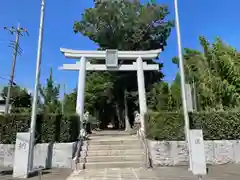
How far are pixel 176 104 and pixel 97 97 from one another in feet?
35.2

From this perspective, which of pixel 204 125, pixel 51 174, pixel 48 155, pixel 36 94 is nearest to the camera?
pixel 51 174

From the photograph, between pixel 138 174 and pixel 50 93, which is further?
pixel 50 93

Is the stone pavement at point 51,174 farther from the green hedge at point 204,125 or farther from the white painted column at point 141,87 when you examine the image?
the white painted column at point 141,87

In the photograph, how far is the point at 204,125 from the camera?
11602mm

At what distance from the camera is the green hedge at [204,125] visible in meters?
11.5

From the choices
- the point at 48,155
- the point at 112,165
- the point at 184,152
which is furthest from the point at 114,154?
the point at 184,152

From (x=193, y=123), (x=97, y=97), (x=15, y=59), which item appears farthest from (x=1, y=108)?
(x=193, y=123)

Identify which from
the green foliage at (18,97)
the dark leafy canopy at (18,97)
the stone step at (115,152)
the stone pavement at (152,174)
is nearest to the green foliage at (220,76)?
the stone pavement at (152,174)

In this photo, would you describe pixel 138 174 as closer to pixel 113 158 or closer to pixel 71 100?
pixel 113 158

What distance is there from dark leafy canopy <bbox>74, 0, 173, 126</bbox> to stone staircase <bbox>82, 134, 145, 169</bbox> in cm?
1393

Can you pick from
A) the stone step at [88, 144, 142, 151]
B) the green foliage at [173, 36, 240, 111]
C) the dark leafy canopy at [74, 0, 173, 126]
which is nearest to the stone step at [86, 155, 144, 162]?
A: the stone step at [88, 144, 142, 151]

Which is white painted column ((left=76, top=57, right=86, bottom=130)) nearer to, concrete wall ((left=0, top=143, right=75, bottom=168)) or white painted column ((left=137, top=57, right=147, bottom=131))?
white painted column ((left=137, top=57, right=147, bottom=131))

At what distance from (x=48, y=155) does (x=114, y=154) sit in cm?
290

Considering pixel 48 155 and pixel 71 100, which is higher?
pixel 71 100
